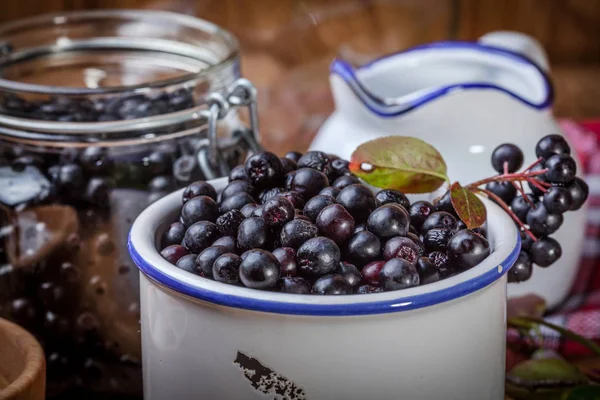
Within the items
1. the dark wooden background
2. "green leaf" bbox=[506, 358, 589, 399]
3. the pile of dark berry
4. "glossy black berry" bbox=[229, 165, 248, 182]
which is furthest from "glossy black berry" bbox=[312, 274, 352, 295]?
the dark wooden background

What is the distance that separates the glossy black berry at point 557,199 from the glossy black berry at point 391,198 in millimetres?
85

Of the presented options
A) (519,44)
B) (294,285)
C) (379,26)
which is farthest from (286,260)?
(379,26)

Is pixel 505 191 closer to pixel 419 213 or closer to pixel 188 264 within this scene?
pixel 419 213

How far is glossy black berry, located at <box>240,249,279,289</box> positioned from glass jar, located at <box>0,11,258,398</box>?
0.19 m

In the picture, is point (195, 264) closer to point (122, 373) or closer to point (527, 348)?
point (122, 373)

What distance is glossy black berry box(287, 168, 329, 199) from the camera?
15.7 inches

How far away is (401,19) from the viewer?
1413 mm

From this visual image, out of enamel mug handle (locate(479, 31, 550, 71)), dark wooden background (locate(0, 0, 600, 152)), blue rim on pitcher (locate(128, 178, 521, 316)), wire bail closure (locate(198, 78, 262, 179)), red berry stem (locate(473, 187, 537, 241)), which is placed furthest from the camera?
dark wooden background (locate(0, 0, 600, 152))

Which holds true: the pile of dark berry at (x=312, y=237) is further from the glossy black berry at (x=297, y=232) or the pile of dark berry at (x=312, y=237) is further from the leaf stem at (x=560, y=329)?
the leaf stem at (x=560, y=329)

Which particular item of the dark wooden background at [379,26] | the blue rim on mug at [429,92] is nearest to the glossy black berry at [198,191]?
the blue rim on mug at [429,92]

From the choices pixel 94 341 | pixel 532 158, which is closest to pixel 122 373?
pixel 94 341

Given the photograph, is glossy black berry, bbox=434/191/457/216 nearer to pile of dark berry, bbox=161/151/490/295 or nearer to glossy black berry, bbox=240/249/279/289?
pile of dark berry, bbox=161/151/490/295

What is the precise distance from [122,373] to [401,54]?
349 millimetres

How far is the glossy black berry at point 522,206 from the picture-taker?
1.46 ft
